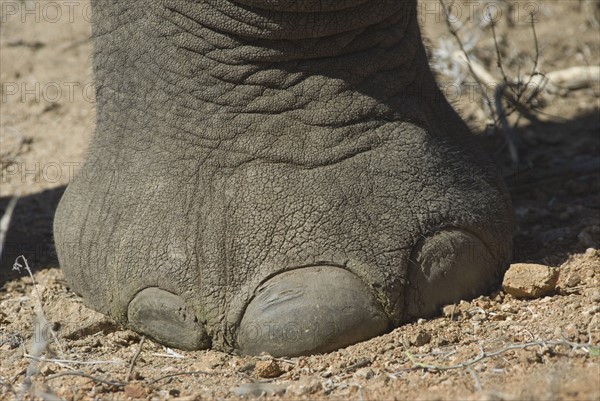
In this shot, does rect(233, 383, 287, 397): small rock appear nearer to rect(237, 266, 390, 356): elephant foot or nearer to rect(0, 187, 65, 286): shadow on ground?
rect(237, 266, 390, 356): elephant foot

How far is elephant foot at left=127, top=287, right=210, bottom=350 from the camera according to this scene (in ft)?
7.07

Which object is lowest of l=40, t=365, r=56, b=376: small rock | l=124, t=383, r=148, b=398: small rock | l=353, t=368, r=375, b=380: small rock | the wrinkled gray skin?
l=40, t=365, r=56, b=376: small rock

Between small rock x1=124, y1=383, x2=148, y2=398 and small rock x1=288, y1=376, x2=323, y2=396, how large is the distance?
0.96ft

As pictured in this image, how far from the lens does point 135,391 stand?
1958mm

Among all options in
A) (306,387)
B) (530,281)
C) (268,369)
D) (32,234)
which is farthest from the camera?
(32,234)

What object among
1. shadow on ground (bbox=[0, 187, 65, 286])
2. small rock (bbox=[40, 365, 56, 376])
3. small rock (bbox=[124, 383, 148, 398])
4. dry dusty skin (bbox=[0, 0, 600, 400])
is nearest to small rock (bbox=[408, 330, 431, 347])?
dry dusty skin (bbox=[0, 0, 600, 400])

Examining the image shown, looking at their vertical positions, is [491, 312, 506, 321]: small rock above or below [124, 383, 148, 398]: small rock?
above

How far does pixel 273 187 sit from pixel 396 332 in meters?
0.42

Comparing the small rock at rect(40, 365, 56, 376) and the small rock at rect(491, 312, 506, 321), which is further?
the small rock at rect(491, 312, 506, 321)

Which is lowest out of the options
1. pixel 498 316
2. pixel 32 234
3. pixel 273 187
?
pixel 32 234

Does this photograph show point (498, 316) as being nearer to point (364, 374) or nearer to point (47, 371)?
point (364, 374)

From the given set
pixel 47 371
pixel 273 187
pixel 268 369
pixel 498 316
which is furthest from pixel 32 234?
pixel 498 316

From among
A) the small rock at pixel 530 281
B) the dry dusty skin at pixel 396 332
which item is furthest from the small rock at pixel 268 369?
the small rock at pixel 530 281

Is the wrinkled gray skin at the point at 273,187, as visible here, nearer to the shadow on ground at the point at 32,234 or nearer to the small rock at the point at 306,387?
the small rock at the point at 306,387
